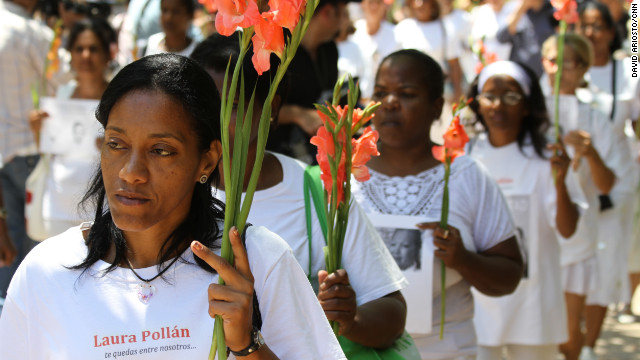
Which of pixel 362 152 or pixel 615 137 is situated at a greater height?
pixel 362 152

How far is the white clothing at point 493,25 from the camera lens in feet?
28.1

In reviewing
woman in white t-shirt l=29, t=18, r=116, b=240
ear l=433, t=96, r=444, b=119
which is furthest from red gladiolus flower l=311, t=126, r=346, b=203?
woman in white t-shirt l=29, t=18, r=116, b=240

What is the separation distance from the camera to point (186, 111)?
2.22 meters

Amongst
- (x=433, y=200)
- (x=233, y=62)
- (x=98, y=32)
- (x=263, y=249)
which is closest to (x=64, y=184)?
(x=98, y=32)

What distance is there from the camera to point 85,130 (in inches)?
220

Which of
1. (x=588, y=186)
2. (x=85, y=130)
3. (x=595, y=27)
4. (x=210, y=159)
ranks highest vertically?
(x=595, y=27)

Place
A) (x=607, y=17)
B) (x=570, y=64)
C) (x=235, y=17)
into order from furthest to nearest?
(x=607, y=17)
(x=570, y=64)
(x=235, y=17)

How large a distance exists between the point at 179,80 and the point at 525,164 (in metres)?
3.17

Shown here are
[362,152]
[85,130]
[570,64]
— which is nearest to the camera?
[362,152]

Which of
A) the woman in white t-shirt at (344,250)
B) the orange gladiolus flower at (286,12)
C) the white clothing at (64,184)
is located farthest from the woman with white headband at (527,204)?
the orange gladiolus flower at (286,12)

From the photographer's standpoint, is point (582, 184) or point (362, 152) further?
point (582, 184)

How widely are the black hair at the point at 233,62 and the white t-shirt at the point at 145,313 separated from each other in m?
0.94

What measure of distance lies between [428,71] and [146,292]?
2205 millimetres

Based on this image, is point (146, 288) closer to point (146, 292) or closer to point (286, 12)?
point (146, 292)
